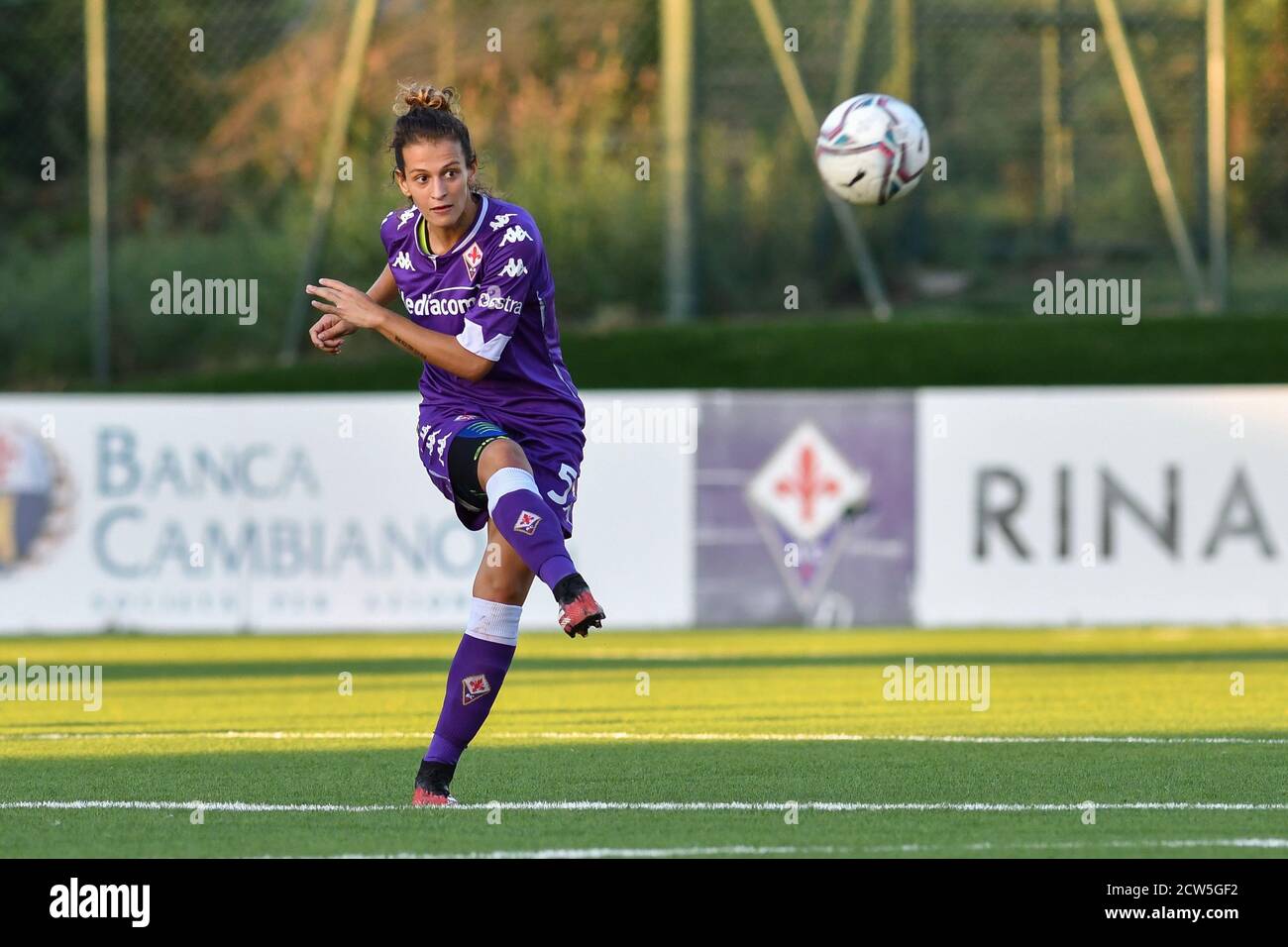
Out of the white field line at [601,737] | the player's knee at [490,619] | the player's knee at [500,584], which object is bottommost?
the white field line at [601,737]

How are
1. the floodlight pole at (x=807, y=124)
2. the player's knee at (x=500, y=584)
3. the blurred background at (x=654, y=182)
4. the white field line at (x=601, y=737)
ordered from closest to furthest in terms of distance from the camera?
the player's knee at (x=500, y=584)
the white field line at (x=601, y=737)
the floodlight pole at (x=807, y=124)
the blurred background at (x=654, y=182)

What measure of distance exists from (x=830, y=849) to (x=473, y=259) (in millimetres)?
2104

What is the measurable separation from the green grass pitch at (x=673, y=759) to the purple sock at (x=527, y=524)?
2.34 ft

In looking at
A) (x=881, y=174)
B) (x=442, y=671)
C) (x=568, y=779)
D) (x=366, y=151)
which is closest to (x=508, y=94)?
(x=366, y=151)

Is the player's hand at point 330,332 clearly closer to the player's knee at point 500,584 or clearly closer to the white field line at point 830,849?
the player's knee at point 500,584

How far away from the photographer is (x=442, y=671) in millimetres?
11766

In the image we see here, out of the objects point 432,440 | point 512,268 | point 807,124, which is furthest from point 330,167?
point 512,268

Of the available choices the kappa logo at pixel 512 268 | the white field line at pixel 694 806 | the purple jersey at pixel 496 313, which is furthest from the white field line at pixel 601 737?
the kappa logo at pixel 512 268

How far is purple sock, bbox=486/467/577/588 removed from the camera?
6062 millimetres

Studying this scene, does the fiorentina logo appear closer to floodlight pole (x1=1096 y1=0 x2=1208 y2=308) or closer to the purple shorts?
floodlight pole (x1=1096 y1=0 x2=1208 y2=308)

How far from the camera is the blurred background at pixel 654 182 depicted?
1806 cm

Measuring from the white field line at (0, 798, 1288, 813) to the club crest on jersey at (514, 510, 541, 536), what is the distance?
80 cm

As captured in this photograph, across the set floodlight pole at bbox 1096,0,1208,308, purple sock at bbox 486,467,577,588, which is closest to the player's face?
purple sock at bbox 486,467,577,588
